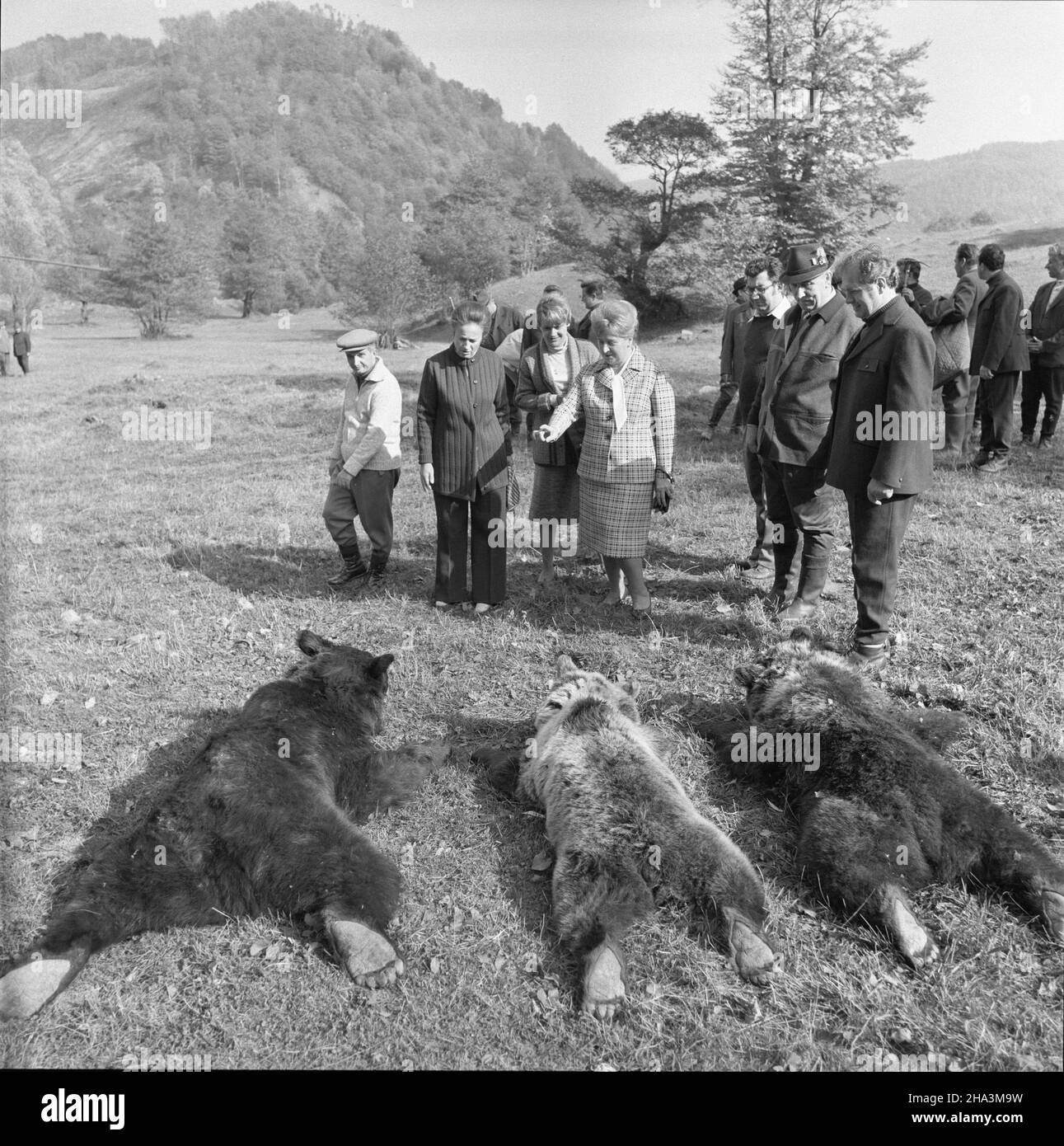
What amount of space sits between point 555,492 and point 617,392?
1.38 metres

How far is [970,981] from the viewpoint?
323cm

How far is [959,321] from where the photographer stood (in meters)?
10.5

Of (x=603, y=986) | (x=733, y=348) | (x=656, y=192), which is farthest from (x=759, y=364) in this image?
(x=656, y=192)

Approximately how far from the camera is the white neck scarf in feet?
20.4

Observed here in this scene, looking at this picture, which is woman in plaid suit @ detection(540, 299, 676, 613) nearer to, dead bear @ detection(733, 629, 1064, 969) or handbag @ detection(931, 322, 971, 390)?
dead bear @ detection(733, 629, 1064, 969)

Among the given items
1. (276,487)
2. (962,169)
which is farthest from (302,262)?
(276,487)

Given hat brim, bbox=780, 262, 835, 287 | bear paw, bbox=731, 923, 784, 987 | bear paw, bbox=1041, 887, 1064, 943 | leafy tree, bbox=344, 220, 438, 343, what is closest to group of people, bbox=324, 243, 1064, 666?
hat brim, bbox=780, 262, 835, 287

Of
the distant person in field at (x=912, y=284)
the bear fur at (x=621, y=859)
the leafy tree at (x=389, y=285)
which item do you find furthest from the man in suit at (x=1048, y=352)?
the leafy tree at (x=389, y=285)

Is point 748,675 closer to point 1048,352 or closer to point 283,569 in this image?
point 283,569

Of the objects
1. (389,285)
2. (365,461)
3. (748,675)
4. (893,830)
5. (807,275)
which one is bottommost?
(893,830)

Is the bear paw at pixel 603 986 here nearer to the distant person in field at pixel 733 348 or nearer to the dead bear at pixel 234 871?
the dead bear at pixel 234 871

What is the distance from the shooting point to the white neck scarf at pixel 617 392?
621 centimetres

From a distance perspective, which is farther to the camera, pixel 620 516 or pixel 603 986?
pixel 620 516

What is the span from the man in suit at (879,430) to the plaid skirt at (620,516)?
4.65ft
